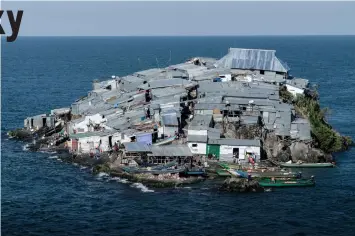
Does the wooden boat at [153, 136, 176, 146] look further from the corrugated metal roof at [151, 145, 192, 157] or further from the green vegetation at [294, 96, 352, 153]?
the green vegetation at [294, 96, 352, 153]

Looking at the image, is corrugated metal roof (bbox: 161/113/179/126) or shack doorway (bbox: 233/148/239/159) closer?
shack doorway (bbox: 233/148/239/159)

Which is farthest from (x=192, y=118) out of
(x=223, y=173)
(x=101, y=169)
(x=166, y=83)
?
(x=166, y=83)

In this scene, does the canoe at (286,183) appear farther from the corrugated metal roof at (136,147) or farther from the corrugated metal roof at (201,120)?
the corrugated metal roof at (136,147)

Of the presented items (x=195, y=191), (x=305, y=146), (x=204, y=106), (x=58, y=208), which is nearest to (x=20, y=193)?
(x=58, y=208)

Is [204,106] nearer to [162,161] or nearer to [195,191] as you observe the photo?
[162,161]

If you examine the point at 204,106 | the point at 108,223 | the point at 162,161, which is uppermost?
the point at 204,106

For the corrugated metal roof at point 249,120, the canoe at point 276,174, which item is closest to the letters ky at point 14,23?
the canoe at point 276,174

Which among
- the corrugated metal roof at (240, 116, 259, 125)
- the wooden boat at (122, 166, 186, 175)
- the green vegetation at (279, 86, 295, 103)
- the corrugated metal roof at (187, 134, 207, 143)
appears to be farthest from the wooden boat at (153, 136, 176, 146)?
the green vegetation at (279, 86, 295, 103)
